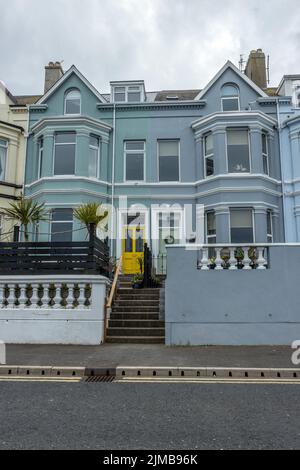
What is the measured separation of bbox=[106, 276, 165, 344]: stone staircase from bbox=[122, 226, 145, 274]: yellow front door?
5.23 m

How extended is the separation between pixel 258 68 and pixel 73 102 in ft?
34.9

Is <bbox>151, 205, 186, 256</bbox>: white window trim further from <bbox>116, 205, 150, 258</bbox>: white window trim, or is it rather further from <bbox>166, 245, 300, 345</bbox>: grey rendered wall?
<bbox>166, 245, 300, 345</bbox>: grey rendered wall

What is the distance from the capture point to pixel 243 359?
8141 mm

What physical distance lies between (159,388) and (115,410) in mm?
1293

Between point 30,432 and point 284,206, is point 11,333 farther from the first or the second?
point 284,206

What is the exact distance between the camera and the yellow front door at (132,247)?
18312 mm

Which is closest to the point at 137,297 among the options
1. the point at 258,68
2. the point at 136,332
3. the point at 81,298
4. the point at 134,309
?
the point at 134,309

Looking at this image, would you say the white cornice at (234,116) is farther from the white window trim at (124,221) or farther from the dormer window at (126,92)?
the white window trim at (124,221)

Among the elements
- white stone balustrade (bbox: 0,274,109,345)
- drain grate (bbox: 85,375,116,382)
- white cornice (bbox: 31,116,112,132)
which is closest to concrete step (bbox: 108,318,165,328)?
white stone balustrade (bbox: 0,274,109,345)

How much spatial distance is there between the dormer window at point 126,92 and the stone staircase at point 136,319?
40.8 feet

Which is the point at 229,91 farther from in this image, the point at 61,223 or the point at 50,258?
the point at 50,258

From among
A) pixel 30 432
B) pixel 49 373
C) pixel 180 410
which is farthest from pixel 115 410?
pixel 49 373
